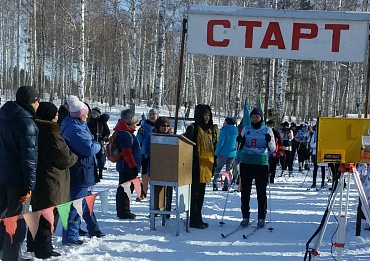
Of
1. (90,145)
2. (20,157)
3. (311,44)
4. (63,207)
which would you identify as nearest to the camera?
(20,157)

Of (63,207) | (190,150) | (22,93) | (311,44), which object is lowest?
(63,207)

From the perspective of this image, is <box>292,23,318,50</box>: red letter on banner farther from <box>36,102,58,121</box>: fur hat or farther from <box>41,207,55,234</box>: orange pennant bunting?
<box>41,207,55,234</box>: orange pennant bunting

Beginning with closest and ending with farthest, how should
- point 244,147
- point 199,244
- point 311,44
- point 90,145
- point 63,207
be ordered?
1. point 63,207
2. point 90,145
3. point 199,244
4. point 311,44
5. point 244,147

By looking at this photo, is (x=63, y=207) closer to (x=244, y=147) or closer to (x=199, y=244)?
(x=199, y=244)

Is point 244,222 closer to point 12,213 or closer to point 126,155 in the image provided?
point 126,155

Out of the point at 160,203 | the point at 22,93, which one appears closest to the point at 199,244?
the point at 160,203

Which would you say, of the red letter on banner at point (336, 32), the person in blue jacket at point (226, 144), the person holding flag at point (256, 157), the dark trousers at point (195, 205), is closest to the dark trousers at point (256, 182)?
the person holding flag at point (256, 157)

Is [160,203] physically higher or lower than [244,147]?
lower

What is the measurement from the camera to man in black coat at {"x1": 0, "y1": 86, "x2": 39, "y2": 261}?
4469mm

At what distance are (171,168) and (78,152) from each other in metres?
1.41

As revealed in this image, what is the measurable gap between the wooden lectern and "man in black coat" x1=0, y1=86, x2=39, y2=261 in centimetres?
202

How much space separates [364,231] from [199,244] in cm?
255

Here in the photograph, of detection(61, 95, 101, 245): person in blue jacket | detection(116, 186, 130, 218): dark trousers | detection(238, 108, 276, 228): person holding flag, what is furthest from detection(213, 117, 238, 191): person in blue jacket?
detection(61, 95, 101, 245): person in blue jacket

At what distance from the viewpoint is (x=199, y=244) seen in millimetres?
5871
